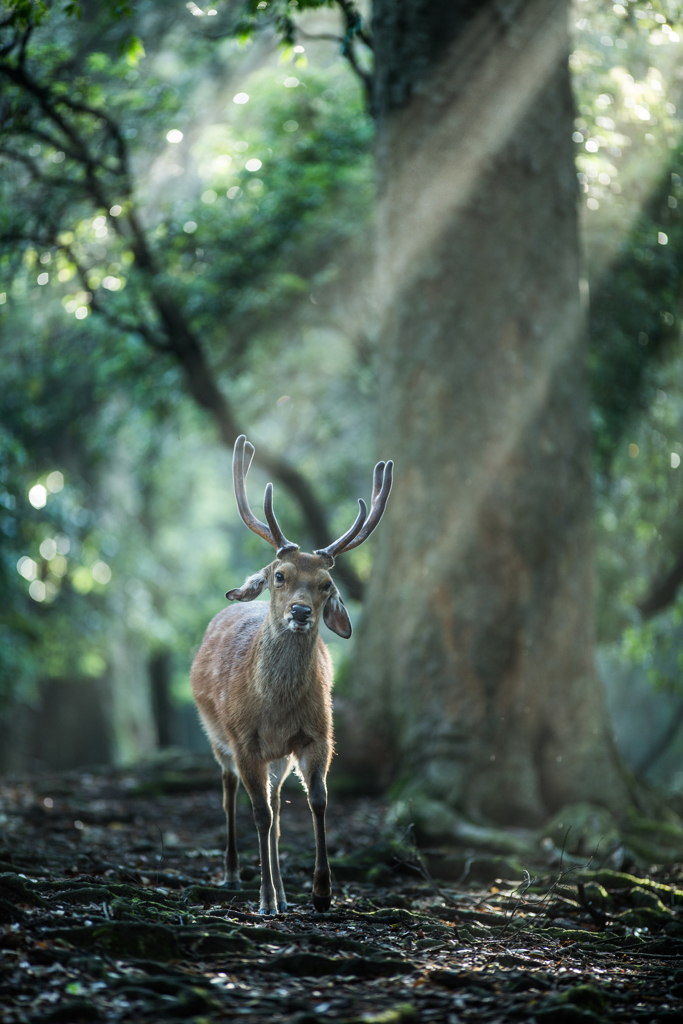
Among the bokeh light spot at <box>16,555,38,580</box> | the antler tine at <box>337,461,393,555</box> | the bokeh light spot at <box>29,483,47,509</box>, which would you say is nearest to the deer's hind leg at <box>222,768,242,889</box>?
the antler tine at <box>337,461,393,555</box>

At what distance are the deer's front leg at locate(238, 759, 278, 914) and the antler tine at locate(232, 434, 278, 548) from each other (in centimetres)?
119

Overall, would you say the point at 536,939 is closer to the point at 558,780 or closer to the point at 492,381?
the point at 558,780

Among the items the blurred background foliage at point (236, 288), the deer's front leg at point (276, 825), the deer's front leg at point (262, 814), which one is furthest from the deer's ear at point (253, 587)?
the blurred background foliage at point (236, 288)

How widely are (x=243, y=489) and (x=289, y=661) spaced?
0.97 m

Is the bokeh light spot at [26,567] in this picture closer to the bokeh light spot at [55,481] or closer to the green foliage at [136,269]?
the green foliage at [136,269]

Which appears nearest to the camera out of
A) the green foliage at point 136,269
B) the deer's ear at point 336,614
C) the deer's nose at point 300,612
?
the deer's nose at point 300,612

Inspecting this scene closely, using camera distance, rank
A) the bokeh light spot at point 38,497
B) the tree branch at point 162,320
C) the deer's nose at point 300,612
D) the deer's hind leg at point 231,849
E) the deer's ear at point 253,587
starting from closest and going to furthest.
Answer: the deer's nose at point 300,612
the deer's ear at point 253,587
the deer's hind leg at point 231,849
the tree branch at point 162,320
the bokeh light spot at point 38,497

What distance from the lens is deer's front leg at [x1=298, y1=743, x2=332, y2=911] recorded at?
493 cm

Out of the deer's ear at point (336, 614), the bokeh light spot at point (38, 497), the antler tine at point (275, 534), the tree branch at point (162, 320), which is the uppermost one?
the tree branch at point (162, 320)

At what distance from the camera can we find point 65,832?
7.40 metres

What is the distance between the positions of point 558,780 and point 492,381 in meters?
3.34

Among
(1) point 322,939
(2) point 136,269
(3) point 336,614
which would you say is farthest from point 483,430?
(2) point 136,269

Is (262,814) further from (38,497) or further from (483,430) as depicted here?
(38,497)

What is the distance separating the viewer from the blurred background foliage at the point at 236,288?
11.4 metres
